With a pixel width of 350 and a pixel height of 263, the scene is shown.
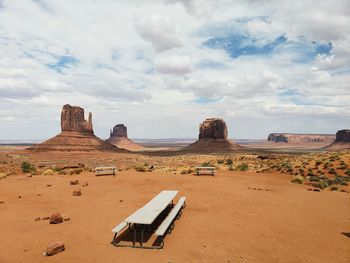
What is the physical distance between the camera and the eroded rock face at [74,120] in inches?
3573

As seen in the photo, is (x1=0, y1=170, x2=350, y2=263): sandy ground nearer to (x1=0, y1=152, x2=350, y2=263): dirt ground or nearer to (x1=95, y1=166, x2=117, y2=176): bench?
(x1=0, y1=152, x2=350, y2=263): dirt ground

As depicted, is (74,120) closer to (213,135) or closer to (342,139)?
(213,135)

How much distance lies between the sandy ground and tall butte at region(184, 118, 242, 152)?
309 ft

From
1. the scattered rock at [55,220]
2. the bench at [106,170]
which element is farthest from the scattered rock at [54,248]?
the bench at [106,170]

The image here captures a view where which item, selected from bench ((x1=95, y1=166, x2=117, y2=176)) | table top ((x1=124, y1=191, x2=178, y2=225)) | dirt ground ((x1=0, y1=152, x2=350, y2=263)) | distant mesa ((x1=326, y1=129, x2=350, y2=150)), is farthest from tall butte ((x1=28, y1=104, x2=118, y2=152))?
distant mesa ((x1=326, y1=129, x2=350, y2=150))

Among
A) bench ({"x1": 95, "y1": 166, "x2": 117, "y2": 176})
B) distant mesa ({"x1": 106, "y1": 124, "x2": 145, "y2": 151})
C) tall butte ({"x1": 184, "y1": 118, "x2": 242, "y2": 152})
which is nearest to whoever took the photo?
bench ({"x1": 95, "y1": 166, "x2": 117, "y2": 176})

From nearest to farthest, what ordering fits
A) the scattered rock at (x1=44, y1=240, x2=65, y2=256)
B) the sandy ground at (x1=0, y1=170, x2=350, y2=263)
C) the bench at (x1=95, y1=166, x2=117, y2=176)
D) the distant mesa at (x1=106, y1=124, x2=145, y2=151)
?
the scattered rock at (x1=44, y1=240, x2=65, y2=256)
the sandy ground at (x1=0, y1=170, x2=350, y2=263)
the bench at (x1=95, y1=166, x2=117, y2=176)
the distant mesa at (x1=106, y1=124, x2=145, y2=151)

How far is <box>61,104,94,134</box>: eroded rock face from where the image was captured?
90.8 meters

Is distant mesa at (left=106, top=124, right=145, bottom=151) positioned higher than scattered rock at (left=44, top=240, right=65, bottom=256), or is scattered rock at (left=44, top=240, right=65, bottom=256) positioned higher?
distant mesa at (left=106, top=124, right=145, bottom=151)

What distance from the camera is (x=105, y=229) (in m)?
8.30

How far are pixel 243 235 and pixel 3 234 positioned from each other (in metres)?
6.87

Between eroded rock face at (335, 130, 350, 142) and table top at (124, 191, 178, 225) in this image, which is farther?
eroded rock face at (335, 130, 350, 142)

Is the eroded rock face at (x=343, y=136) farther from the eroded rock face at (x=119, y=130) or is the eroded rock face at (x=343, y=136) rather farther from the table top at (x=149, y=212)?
the table top at (x=149, y=212)

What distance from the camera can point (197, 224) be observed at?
8.78 metres
